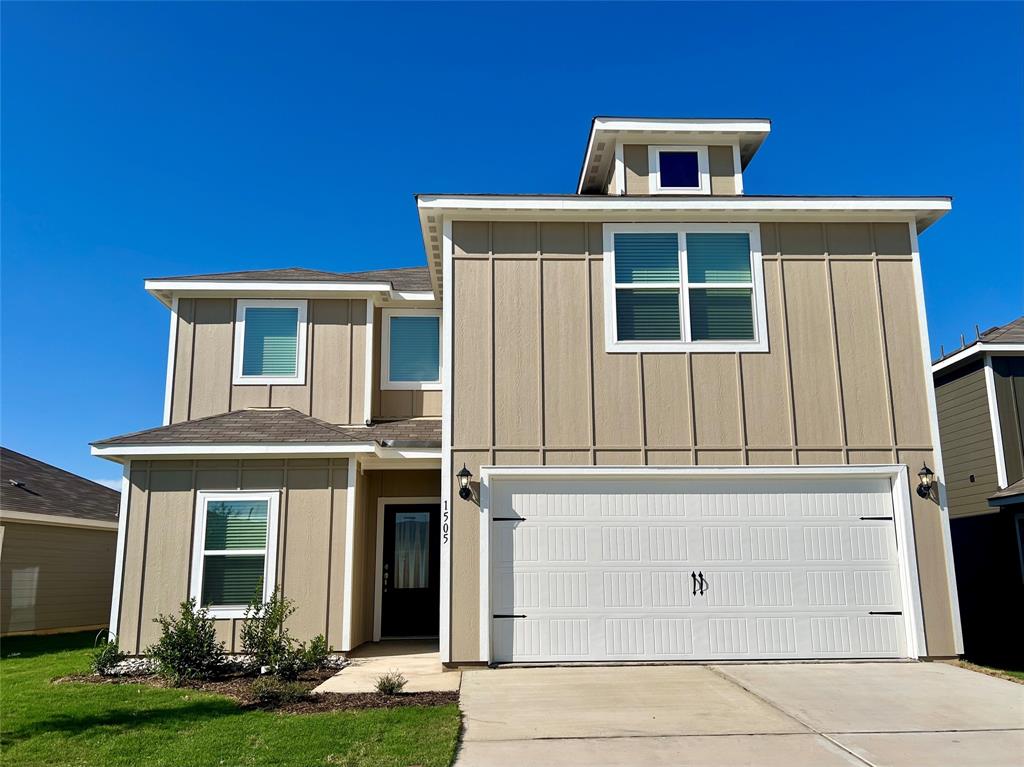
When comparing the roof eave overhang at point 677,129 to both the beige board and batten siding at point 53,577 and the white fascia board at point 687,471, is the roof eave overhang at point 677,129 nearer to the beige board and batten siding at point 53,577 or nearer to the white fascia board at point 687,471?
the white fascia board at point 687,471

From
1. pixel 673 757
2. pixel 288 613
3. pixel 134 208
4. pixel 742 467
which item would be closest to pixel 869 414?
pixel 742 467

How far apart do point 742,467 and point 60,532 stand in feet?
42.6

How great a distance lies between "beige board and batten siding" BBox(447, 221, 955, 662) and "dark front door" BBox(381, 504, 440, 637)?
3.09m

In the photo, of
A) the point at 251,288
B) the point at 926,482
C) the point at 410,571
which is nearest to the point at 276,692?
the point at 410,571

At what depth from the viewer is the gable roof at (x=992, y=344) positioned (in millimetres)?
12703

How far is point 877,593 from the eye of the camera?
873cm

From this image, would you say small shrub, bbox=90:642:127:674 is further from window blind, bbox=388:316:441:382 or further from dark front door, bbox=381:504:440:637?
window blind, bbox=388:316:441:382

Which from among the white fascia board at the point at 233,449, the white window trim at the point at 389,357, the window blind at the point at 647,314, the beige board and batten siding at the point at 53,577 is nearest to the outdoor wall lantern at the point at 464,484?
the white fascia board at the point at 233,449

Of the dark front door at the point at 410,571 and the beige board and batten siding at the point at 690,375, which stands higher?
the beige board and batten siding at the point at 690,375

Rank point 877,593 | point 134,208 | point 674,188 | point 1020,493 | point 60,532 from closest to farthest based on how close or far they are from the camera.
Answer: point 877,593
point 674,188
point 1020,493
point 60,532
point 134,208

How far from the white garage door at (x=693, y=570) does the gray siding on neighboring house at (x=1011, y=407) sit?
17.3ft

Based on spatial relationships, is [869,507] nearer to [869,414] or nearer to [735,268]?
[869,414]

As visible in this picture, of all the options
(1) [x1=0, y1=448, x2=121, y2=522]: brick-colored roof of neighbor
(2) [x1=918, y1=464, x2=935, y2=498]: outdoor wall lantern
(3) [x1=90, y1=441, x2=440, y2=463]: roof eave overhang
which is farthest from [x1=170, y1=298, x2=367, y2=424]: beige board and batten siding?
(2) [x1=918, y1=464, x2=935, y2=498]: outdoor wall lantern

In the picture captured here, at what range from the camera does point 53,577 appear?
14352 millimetres
